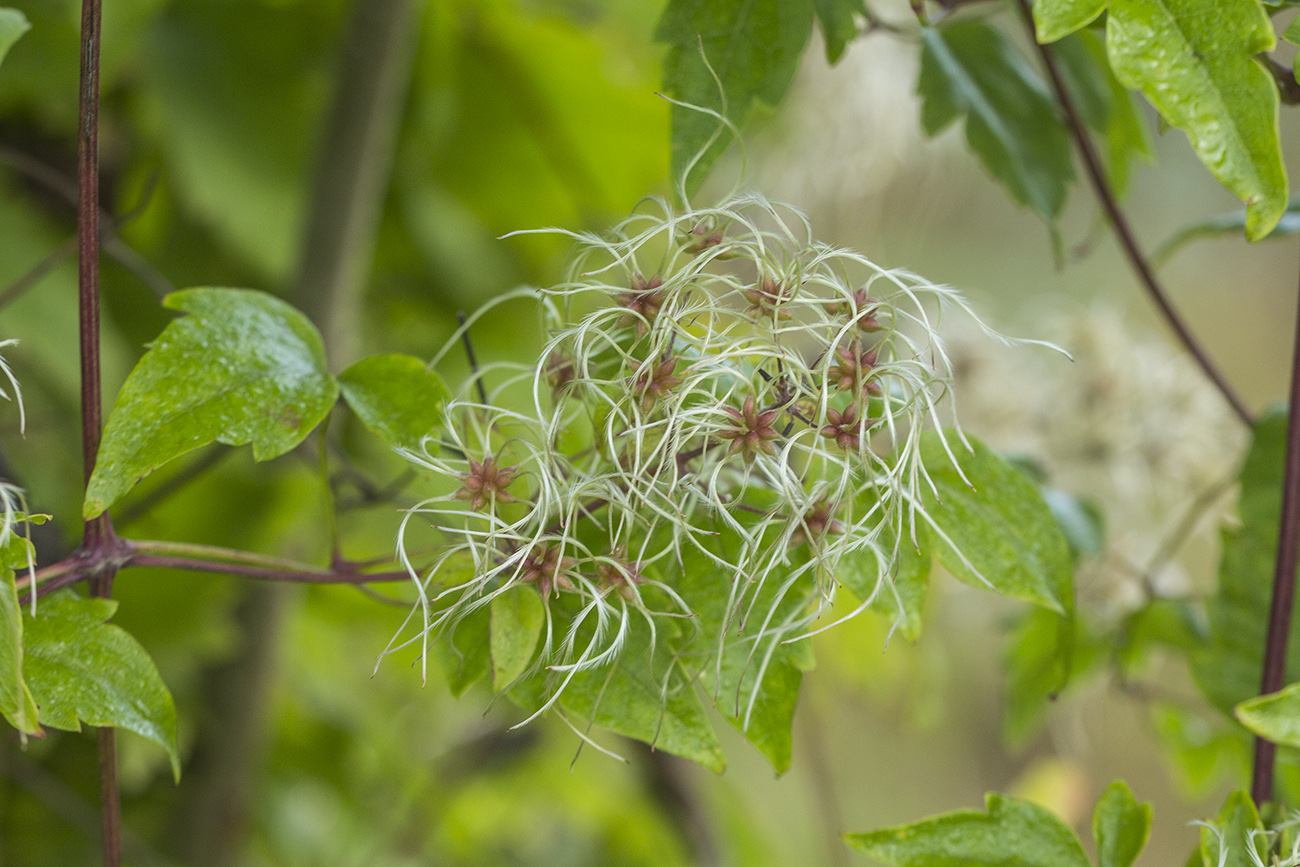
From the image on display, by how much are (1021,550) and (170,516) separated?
1.37 feet

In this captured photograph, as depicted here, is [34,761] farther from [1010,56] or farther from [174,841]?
[1010,56]

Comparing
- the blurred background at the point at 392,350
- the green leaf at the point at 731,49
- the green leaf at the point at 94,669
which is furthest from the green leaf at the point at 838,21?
the green leaf at the point at 94,669

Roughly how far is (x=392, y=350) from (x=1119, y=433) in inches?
17.4

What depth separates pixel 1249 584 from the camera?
1.01 feet

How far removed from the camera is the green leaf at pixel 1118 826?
0.72 ft

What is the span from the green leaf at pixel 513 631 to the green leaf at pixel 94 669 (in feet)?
0.21

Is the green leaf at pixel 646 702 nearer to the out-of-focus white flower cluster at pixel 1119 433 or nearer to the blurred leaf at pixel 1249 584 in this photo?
the blurred leaf at pixel 1249 584

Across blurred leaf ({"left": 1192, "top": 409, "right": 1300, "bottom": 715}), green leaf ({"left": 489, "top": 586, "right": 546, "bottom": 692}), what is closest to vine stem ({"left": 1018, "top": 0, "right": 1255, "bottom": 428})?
blurred leaf ({"left": 1192, "top": 409, "right": 1300, "bottom": 715})

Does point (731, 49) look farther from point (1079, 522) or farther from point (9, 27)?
point (1079, 522)

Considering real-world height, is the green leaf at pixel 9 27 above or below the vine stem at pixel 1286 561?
above

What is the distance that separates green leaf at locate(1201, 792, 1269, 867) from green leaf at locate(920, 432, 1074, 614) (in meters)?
0.05

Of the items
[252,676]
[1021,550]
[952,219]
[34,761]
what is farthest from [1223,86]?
[952,219]

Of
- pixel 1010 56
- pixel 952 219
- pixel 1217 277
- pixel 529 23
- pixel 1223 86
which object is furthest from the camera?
pixel 1217 277

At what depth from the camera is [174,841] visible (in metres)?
0.51
